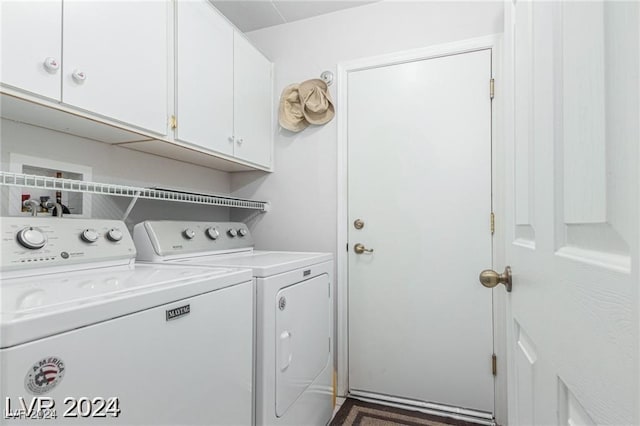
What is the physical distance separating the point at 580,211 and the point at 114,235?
4.85 ft

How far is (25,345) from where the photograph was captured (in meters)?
0.56

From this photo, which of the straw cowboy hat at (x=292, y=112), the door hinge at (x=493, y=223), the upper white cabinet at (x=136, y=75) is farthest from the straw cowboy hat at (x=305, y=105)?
the door hinge at (x=493, y=223)

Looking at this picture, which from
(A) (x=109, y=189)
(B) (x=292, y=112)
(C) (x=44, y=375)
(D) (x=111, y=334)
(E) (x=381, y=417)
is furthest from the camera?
(B) (x=292, y=112)

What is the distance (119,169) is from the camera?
5.57 ft

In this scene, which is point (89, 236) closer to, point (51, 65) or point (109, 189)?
point (109, 189)

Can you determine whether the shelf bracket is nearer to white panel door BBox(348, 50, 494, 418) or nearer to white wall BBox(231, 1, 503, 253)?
white wall BBox(231, 1, 503, 253)

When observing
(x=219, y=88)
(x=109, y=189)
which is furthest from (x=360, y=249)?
(x=109, y=189)

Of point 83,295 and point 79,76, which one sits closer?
point 83,295

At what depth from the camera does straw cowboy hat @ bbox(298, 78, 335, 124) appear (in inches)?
85.7

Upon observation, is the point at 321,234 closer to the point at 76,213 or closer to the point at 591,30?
the point at 76,213

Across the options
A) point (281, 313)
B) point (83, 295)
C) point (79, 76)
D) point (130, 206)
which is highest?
point (79, 76)

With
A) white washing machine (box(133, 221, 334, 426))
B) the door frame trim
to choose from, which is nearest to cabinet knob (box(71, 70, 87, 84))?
white washing machine (box(133, 221, 334, 426))

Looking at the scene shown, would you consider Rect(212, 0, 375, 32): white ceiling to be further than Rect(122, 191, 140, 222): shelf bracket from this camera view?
Yes

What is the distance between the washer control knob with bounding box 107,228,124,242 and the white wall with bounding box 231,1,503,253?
115 centimetres
